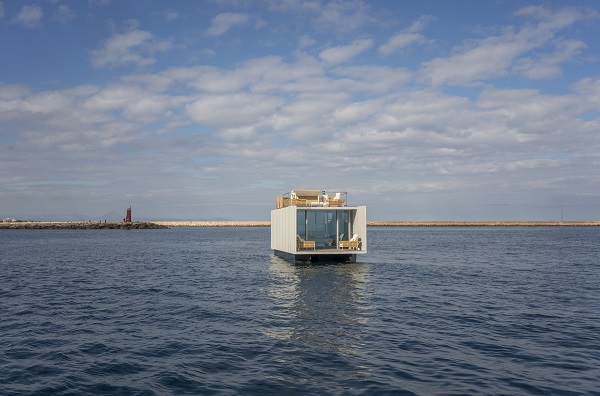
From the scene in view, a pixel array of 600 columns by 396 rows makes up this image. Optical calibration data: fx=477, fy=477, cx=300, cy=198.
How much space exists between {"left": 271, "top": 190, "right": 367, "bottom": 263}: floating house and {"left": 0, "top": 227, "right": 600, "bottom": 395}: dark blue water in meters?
6.14

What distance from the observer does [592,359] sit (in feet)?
43.2

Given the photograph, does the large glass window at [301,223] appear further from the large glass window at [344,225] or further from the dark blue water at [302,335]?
the dark blue water at [302,335]

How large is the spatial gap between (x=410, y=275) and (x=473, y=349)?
19.2m

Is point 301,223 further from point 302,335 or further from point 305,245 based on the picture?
point 302,335

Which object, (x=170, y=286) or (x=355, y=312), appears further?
(x=170, y=286)

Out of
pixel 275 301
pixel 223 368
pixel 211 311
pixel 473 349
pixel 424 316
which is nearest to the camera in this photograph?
pixel 223 368

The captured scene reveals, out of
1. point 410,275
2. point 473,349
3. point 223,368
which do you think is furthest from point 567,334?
point 410,275

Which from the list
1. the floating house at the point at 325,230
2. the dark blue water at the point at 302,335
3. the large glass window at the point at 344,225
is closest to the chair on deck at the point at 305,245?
the floating house at the point at 325,230

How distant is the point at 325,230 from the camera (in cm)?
3944

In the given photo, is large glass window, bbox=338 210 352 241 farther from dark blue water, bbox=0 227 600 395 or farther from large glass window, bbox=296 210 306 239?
dark blue water, bbox=0 227 600 395

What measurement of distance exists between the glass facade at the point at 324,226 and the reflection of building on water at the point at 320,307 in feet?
14.3

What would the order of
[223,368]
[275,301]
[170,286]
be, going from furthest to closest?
[170,286], [275,301], [223,368]

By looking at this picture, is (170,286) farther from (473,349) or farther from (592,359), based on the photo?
(592,359)

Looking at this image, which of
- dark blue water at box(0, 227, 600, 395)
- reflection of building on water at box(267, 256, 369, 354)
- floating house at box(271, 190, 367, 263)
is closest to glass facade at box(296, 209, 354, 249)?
floating house at box(271, 190, 367, 263)
